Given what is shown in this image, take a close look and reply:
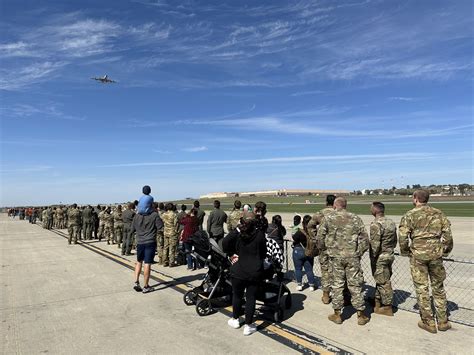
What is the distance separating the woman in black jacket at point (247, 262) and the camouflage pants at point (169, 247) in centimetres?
538

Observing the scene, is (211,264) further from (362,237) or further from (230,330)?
(362,237)

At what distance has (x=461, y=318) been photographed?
231 inches

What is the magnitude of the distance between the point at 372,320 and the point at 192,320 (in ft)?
9.55

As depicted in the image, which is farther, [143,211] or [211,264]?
[143,211]

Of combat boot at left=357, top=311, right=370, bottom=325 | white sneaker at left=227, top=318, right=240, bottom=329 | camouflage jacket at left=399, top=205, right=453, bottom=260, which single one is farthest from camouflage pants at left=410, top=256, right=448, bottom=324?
white sneaker at left=227, top=318, right=240, bottom=329

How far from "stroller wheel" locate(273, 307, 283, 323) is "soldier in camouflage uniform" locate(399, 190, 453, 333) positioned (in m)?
2.07

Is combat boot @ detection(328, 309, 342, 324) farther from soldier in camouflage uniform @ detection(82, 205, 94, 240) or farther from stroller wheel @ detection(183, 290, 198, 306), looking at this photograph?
soldier in camouflage uniform @ detection(82, 205, 94, 240)

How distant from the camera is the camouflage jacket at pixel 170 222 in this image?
10.7 m

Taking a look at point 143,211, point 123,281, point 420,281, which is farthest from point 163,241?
point 420,281

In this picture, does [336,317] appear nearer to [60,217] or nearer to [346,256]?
[346,256]

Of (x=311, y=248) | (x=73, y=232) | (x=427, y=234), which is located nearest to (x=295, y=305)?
(x=311, y=248)

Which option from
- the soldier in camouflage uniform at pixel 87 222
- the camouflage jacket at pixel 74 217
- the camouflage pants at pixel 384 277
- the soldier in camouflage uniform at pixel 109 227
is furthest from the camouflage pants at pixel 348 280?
the soldier in camouflage uniform at pixel 87 222

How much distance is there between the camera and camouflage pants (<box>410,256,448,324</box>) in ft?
17.5

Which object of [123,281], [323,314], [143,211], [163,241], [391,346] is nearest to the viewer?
[391,346]
